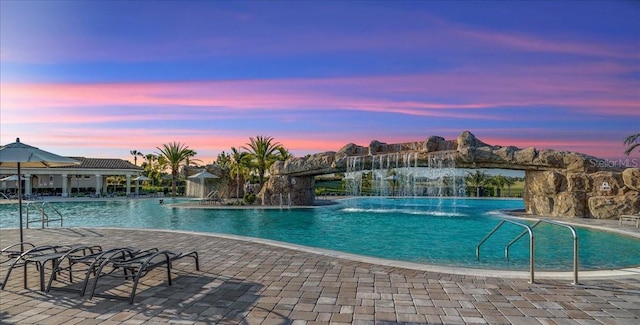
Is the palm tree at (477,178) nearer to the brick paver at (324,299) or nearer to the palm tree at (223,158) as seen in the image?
the palm tree at (223,158)

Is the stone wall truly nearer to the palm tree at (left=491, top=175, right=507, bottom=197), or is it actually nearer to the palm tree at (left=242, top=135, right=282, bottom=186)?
the palm tree at (left=242, top=135, right=282, bottom=186)

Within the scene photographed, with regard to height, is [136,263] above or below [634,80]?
below

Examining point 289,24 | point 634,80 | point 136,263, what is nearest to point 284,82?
point 289,24

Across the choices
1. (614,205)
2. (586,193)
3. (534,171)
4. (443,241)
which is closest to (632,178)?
(614,205)

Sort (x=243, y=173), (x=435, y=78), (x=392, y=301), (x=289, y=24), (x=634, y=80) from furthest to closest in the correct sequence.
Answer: (x=243, y=173) < (x=435, y=78) < (x=634, y=80) < (x=289, y=24) < (x=392, y=301)

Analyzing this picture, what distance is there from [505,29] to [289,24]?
842 centimetres

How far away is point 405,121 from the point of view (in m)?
23.9

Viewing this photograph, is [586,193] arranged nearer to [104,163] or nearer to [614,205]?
[614,205]

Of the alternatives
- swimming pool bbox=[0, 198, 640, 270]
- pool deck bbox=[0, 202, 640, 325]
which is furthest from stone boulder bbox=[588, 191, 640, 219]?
pool deck bbox=[0, 202, 640, 325]

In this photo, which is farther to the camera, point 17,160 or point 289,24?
point 289,24

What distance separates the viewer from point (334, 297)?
5207 millimetres

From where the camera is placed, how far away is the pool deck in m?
4.47

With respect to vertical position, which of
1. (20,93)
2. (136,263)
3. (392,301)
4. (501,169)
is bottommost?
(392,301)

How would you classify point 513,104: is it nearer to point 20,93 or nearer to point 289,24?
point 289,24
